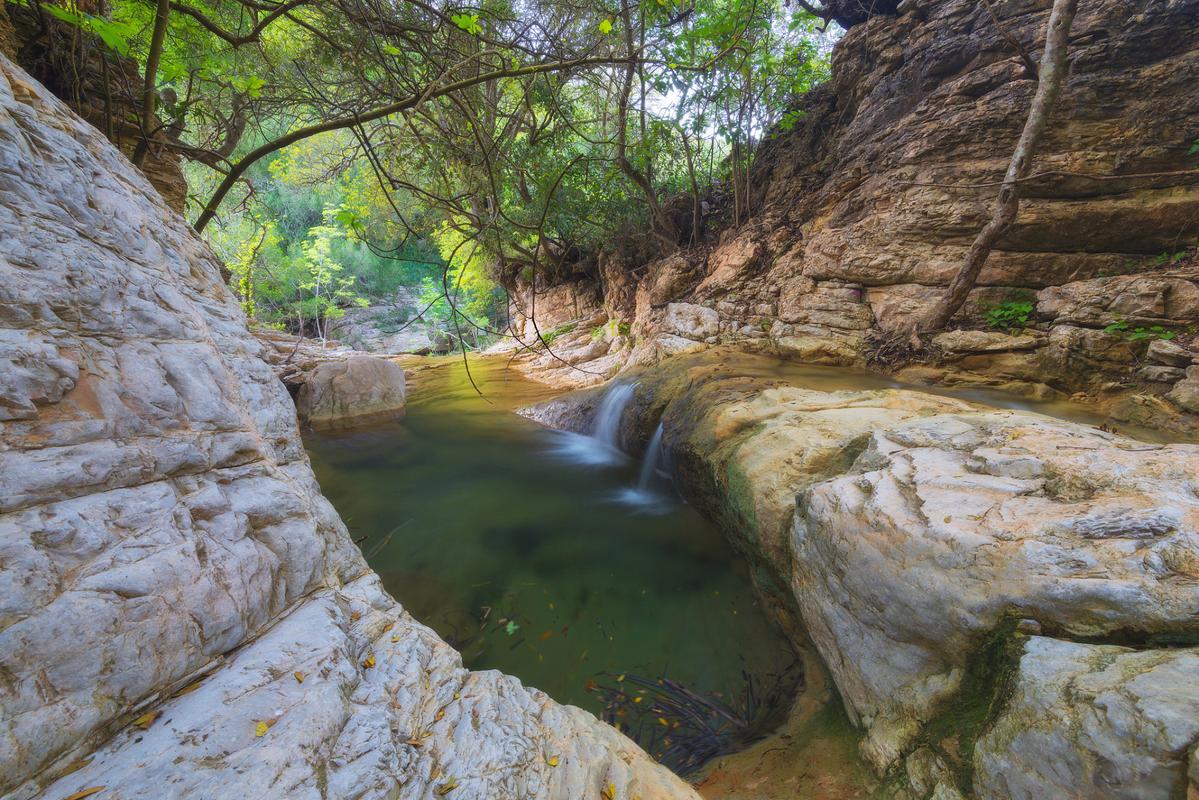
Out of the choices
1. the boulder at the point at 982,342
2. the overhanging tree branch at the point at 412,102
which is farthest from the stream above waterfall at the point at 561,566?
the boulder at the point at 982,342

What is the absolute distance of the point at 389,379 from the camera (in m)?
8.17

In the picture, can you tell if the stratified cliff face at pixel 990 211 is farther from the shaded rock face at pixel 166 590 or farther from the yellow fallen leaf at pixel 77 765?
the yellow fallen leaf at pixel 77 765

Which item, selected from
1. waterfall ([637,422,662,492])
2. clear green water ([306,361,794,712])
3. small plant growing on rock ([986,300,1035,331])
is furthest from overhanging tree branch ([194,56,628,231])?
small plant growing on rock ([986,300,1035,331])

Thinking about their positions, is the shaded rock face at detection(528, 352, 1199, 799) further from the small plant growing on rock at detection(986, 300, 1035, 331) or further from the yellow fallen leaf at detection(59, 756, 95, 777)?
the small plant growing on rock at detection(986, 300, 1035, 331)

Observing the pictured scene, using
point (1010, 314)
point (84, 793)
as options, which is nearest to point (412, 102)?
point (84, 793)

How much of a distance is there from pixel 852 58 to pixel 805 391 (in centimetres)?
789

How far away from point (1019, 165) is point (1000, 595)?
6.01 meters

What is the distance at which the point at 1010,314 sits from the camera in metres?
5.18

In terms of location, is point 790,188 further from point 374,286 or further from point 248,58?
point 374,286

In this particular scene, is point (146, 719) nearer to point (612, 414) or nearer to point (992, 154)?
point (612, 414)

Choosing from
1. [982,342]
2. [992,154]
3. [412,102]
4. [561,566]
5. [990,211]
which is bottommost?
[561,566]

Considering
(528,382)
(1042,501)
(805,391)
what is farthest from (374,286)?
(1042,501)

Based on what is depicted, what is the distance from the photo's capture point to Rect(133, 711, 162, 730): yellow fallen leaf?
3.22 feet

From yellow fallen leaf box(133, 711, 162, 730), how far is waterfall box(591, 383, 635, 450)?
5.18m
